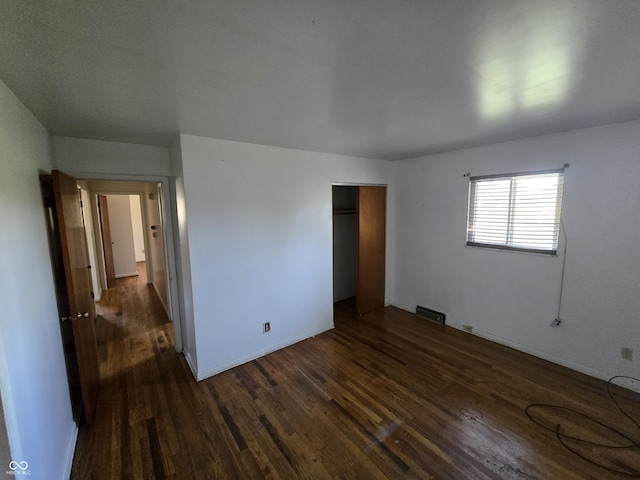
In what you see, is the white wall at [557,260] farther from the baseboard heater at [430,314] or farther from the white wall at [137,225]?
the white wall at [137,225]

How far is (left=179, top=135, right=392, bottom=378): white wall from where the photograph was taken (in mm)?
2617

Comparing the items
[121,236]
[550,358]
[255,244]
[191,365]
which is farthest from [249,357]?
[121,236]

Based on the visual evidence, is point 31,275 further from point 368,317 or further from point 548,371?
point 548,371

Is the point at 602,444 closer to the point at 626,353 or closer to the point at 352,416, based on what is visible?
the point at 626,353

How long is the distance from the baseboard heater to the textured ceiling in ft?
8.83

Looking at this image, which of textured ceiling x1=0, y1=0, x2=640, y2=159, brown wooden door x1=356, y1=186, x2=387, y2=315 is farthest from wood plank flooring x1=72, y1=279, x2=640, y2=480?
textured ceiling x1=0, y1=0, x2=640, y2=159

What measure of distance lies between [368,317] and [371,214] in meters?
1.60

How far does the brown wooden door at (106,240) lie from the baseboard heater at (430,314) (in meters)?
6.50

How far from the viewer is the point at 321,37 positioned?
3.59 ft

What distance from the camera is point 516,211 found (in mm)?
3100

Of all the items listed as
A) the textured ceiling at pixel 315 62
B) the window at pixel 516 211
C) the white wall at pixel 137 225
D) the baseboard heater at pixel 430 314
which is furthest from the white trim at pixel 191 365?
the white wall at pixel 137 225

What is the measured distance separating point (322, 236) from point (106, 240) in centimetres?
584

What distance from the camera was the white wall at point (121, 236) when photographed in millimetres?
6664

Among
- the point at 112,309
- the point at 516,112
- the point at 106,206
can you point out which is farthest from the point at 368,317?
the point at 106,206
